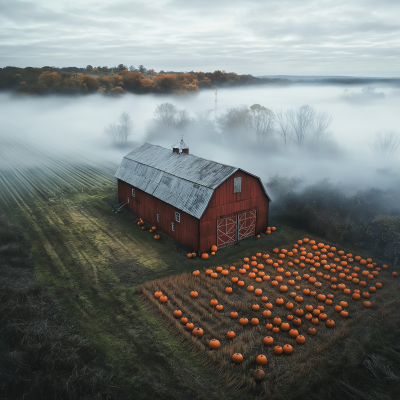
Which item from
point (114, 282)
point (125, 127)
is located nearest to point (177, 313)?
point (114, 282)

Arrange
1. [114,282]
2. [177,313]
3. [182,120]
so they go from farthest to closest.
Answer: [182,120], [114,282], [177,313]

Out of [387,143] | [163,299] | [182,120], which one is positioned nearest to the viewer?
[163,299]

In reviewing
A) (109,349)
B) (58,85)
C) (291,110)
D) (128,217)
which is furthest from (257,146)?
(58,85)

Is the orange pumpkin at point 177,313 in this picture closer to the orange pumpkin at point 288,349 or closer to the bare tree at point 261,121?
the orange pumpkin at point 288,349

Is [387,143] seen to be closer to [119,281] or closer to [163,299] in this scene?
[163,299]

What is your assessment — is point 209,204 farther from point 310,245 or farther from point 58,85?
point 58,85

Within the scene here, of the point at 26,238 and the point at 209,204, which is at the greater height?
the point at 209,204

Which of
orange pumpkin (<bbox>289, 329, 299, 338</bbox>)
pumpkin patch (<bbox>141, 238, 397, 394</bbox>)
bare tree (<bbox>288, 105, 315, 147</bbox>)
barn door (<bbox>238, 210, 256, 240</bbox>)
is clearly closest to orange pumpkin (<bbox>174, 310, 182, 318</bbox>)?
pumpkin patch (<bbox>141, 238, 397, 394</bbox>)
